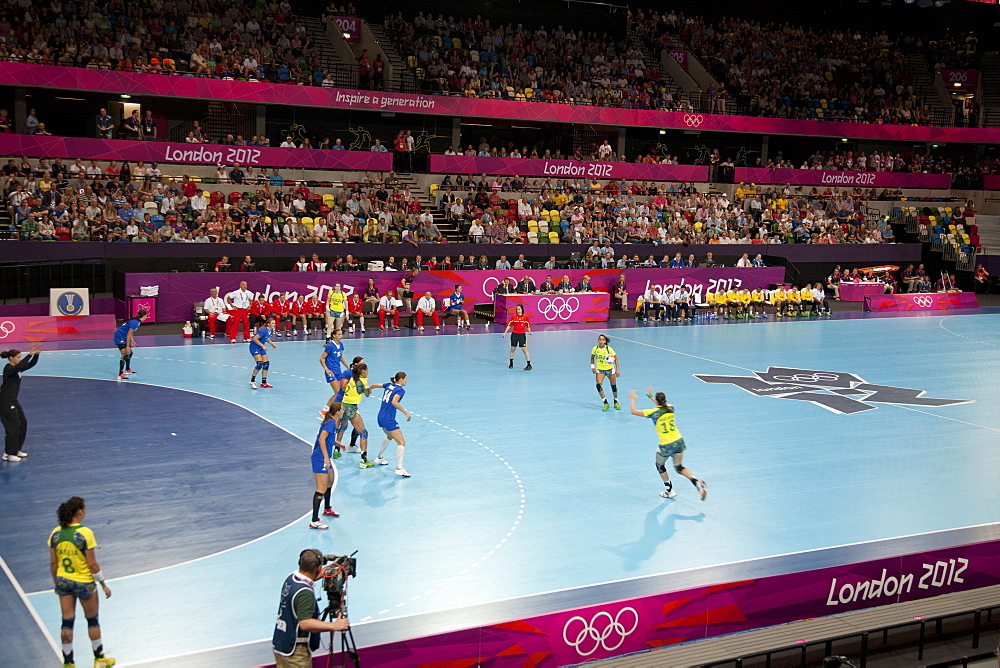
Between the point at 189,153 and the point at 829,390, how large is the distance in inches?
954

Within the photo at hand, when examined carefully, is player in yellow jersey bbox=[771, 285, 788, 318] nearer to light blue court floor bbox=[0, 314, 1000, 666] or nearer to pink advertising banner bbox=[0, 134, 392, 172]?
light blue court floor bbox=[0, 314, 1000, 666]

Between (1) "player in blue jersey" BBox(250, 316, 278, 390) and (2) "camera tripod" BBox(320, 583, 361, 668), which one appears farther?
(1) "player in blue jersey" BBox(250, 316, 278, 390)

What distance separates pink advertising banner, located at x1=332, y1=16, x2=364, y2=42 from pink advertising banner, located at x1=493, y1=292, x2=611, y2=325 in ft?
53.8

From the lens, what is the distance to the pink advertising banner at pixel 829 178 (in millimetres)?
46281

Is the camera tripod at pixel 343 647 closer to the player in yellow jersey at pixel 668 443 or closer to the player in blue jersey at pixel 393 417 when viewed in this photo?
the player in blue jersey at pixel 393 417

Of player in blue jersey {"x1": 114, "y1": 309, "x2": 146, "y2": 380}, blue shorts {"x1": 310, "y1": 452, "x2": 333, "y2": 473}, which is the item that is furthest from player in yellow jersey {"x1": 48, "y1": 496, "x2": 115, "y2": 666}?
player in blue jersey {"x1": 114, "y1": 309, "x2": 146, "y2": 380}

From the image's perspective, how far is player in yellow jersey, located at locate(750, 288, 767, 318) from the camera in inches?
1432

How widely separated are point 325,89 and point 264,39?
3572 mm

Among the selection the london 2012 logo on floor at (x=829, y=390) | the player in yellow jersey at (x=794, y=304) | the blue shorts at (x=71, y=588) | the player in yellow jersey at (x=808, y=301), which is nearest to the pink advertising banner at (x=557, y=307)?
the player in yellow jersey at (x=794, y=304)

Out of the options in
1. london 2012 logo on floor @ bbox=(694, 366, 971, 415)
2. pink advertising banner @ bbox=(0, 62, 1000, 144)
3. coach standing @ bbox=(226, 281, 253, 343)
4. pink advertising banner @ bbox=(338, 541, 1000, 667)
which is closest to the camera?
pink advertising banner @ bbox=(338, 541, 1000, 667)

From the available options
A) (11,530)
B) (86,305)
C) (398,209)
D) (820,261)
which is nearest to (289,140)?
(398,209)

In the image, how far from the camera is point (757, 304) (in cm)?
3681

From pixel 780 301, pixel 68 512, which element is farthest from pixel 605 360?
pixel 780 301

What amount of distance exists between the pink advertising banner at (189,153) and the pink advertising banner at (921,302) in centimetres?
2133
